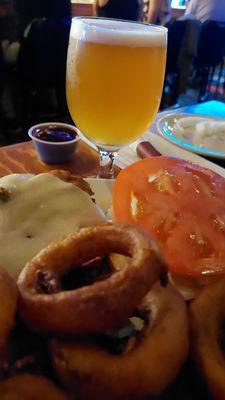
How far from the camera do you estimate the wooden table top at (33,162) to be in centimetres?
98

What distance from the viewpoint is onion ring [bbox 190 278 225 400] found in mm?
433

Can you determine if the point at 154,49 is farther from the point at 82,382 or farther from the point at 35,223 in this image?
the point at 82,382

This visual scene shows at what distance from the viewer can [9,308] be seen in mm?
381

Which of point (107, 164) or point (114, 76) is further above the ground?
point (114, 76)

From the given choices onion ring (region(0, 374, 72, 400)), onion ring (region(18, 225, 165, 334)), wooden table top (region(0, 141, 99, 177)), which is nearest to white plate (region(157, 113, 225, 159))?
wooden table top (region(0, 141, 99, 177))

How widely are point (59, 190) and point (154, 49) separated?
1.23 ft

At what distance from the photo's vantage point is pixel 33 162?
1017mm

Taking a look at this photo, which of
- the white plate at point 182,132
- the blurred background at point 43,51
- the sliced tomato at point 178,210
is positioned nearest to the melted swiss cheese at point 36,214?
the sliced tomato at point 178,210

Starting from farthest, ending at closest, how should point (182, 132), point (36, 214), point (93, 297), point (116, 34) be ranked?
point (182, 132) → point (116, 34) → point (36, 214) → point (93, 297)

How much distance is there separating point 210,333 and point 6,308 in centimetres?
24

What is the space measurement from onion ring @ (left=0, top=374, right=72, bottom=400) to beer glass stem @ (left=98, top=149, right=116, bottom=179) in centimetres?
60

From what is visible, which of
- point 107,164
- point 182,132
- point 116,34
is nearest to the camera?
point 116,34

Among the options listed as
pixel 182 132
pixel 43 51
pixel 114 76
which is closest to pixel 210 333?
pixel 114 76

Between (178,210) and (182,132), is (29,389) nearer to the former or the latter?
(178,210)
